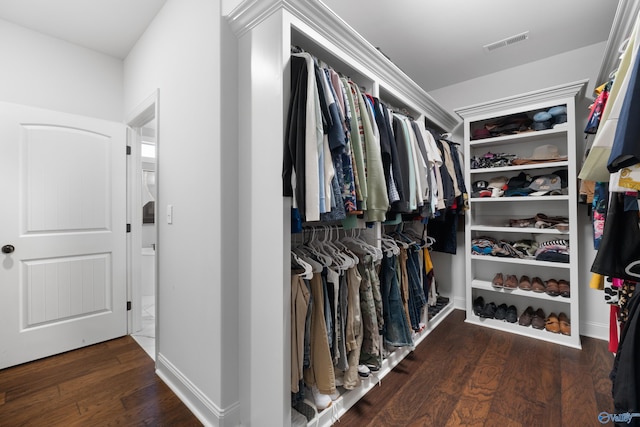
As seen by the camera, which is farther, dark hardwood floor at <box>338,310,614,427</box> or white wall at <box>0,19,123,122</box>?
white wall at <box>0,19,123,122</box>

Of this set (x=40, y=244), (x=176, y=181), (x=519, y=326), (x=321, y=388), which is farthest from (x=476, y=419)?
(x=40, y=244)

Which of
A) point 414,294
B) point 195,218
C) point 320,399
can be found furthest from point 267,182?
point 414,294

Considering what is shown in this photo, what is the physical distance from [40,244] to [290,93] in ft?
7.83

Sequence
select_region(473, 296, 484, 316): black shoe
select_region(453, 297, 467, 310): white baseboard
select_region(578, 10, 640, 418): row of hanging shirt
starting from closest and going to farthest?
select_region(578, 10, 640, 418): row of hanging shirt, select_region(473, 296, 484, 316): black shoe, select_region(453, 297, 467, 310): white baseboard

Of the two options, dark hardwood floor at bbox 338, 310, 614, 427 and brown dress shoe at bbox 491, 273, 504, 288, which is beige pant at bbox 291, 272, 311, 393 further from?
brown dress shoe at bbox 491, 273, 504, 288

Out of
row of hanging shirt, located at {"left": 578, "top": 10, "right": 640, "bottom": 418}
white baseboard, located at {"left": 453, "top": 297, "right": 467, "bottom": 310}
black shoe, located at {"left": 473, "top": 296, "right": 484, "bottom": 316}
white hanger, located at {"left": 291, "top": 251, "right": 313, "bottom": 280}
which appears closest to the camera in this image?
row of hanging shirt, located at {"left": 578, "top": 10, "right": 640, "bottom": 418}

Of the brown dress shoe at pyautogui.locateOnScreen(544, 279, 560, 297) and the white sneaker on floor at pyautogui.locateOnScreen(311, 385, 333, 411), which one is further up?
the brown dress shoe at pyautogui.locateOnScreen(544, 279, 560, 297)

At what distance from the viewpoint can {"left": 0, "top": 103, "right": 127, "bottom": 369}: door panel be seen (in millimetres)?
2082

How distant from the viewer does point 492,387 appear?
5.81 feet

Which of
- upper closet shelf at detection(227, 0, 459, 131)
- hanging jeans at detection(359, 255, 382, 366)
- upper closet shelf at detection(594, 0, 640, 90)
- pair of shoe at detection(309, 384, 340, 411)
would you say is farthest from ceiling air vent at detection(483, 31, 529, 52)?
pair of shoe at detection(309, 384, 340, 411)

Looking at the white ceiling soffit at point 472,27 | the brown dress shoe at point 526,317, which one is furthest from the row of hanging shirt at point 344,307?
the white ceiling soffit at point 472,27

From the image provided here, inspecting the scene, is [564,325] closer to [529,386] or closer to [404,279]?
[529,386]

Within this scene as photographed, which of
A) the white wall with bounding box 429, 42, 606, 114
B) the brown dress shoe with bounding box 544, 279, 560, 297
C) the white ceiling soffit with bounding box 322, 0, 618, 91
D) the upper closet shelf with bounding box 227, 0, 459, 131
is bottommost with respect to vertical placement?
the brown dress shoe with bounding box 544, 279, 560, 297

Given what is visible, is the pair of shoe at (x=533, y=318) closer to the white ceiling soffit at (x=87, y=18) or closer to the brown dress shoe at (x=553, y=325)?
the brown dress shoe at (x=553, y=325)
